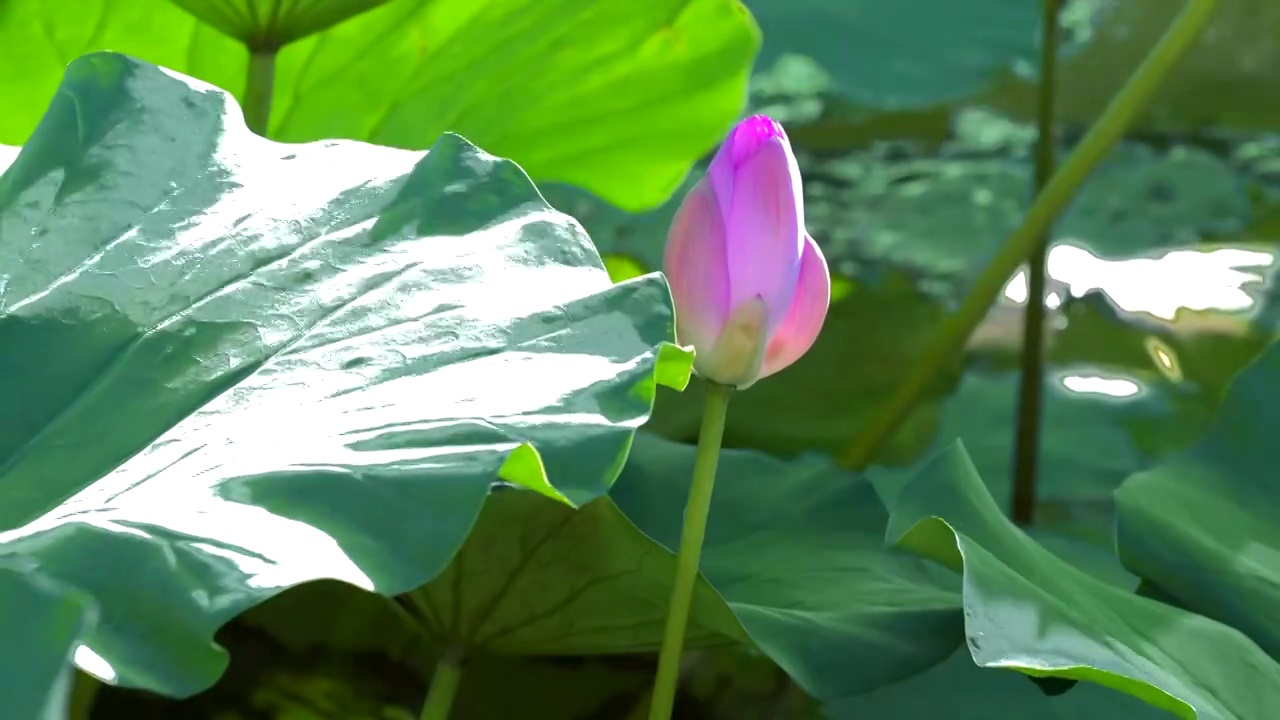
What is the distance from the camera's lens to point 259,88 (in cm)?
76

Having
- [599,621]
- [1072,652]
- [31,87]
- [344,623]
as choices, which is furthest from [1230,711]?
[31,87]

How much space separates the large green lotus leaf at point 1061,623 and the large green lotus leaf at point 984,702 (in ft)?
0.34

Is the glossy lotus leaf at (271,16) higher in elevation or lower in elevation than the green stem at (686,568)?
higher

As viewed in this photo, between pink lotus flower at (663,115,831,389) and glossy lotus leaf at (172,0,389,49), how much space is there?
0.29 meters

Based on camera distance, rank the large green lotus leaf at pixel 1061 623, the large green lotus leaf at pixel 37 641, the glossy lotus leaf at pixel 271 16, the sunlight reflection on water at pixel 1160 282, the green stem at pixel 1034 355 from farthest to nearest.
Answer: the sunlight reflection on water at pixel 1160 282 < the green stem at pixel 1034 355 < the glossy lotus leaf at pixel 271 16 < the large green lotus leaf at pixel 1061 623 < the large green lotus leaf at pixel 37 641

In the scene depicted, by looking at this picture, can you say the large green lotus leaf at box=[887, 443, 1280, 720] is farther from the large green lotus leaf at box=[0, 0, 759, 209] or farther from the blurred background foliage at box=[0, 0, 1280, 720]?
the large green lotus leaf at box=[0, 0, 759, 209]

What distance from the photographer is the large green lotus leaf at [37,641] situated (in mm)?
337

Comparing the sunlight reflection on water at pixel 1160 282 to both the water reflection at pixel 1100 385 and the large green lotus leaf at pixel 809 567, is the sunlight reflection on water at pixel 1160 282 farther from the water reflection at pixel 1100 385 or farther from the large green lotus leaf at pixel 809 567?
the large green lotus leaf at pixel 809 567

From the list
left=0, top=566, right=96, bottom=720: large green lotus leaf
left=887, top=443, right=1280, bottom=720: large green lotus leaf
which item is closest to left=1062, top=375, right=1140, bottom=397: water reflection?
left=887, top=443, right=1280, bottom=720: large green lotus leaf

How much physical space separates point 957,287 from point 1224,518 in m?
0.89

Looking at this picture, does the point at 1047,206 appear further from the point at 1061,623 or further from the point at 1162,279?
the point at 1162,279

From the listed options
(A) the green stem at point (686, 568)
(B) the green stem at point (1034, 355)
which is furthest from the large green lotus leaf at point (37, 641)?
(B) the green stem at point (1034, 355)

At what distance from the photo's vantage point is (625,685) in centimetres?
76

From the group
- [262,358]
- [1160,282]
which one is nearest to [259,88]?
[262,358]
